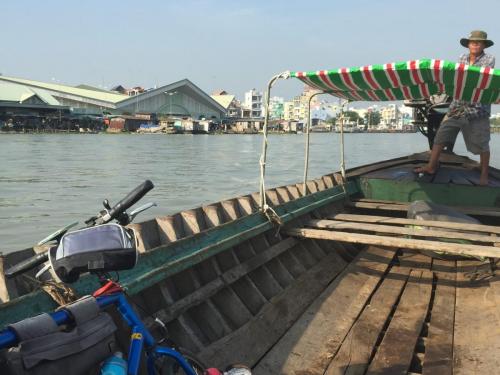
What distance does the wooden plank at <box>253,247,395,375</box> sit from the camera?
10.2 ft

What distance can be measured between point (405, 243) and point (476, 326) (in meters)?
1.02

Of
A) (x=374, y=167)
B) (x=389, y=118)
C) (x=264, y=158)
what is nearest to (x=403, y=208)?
(x=374, y=167)

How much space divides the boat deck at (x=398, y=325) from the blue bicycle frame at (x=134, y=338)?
118cm

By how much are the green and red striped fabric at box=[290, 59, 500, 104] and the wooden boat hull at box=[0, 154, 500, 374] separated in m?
1.25

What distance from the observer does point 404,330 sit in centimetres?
363

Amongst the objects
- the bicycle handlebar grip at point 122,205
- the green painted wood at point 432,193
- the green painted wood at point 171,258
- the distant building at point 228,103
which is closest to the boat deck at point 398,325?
the green painted wood at point 171,258

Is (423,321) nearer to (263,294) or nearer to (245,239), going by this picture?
(263,294)

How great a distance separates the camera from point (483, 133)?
6.42 metres

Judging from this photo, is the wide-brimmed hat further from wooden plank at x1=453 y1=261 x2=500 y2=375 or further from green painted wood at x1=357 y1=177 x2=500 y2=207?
wooden plank at x1=453 y1=261 x2=500 y2=375

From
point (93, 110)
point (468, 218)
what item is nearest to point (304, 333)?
point (468, 218)

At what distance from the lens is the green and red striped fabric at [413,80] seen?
13.3ft

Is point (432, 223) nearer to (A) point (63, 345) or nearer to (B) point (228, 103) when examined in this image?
(A) point (63, 345)

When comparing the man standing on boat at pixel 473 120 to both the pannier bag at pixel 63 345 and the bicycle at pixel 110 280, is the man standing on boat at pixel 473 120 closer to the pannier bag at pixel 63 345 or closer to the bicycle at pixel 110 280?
the bicycle at pixel 110 280

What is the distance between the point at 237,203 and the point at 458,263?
2.52 m
